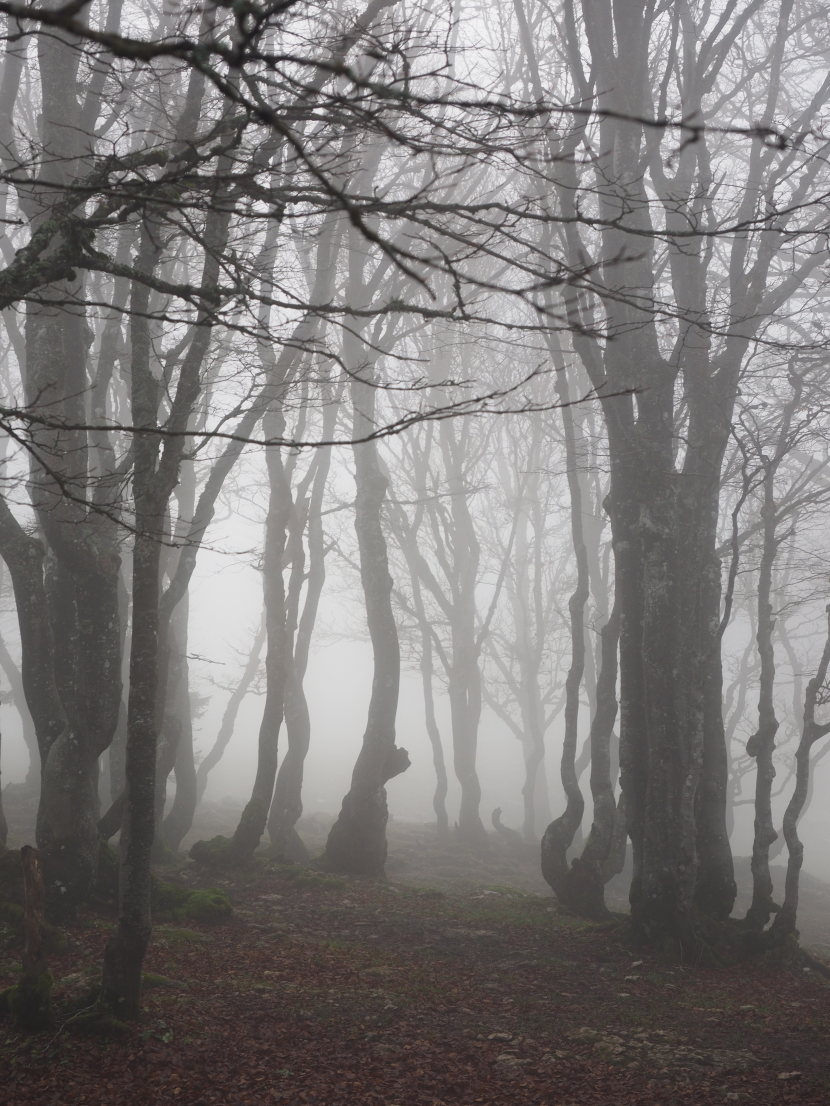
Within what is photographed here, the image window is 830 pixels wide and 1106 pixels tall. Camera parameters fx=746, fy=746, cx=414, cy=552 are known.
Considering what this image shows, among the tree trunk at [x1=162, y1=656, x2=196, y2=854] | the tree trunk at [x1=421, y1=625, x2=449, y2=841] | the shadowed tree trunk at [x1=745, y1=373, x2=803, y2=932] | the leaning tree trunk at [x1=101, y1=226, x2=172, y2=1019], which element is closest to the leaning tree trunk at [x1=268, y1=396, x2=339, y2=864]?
the tree trunk at [x1=162, y1=656, x2=196, y2=854]

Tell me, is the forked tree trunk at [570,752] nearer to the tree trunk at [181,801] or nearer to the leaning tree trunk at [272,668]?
the leaning tree trunk at [272,668]

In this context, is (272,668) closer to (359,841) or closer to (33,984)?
(359,841)

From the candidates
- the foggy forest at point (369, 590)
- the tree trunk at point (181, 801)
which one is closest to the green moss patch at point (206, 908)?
the foggy forest at point (369, 590)

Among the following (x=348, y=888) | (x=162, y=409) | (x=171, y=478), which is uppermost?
(x=162, y=409)

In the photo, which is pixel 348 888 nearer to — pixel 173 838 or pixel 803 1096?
pixel 173 838

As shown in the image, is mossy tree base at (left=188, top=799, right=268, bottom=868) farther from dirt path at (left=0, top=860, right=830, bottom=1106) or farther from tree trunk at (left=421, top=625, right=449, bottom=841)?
tree trunk at (left=421, top=625, right=449, bottom=841)

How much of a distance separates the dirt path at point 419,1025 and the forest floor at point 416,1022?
19 millimetres

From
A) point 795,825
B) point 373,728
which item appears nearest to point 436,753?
point 373,728

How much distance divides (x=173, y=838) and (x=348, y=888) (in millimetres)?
3690

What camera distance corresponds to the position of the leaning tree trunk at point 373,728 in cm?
1082

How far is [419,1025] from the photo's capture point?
213 inches

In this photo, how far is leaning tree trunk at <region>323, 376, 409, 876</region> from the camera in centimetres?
1082

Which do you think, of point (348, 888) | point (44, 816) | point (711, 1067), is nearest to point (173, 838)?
point (348, 888)

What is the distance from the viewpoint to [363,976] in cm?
636
